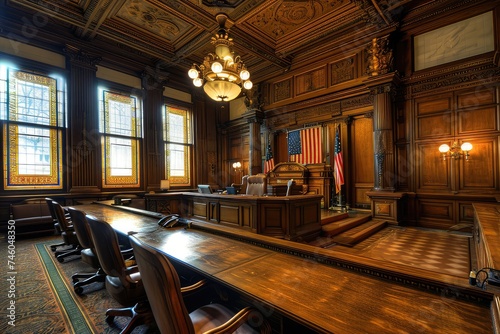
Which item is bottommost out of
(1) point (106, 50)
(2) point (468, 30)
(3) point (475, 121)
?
(3) point (475, 121)

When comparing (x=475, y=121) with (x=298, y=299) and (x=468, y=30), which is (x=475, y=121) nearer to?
(x=468, y=30)

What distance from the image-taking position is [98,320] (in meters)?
2.15

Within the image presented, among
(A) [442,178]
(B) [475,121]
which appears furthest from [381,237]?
(B) [475,121]

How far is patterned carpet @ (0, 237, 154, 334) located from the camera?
203 cm

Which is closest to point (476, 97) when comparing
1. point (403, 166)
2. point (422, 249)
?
point (403, 166)

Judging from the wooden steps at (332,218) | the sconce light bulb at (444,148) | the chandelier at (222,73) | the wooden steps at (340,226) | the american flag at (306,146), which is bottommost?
the wooden steps at (340,226)

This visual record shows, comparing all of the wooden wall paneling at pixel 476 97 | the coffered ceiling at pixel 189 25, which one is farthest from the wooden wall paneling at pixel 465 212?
the coffered ceiling at pixel 189 25

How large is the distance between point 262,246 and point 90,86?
25.0 feet

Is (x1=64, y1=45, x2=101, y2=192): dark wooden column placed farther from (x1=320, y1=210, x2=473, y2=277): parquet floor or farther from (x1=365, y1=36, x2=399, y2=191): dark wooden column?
(x1=365, y1=36, x2=399, y2=191): dark wooden column

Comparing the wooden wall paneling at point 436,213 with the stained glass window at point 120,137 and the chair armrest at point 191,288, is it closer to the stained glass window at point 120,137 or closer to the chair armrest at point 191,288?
the chair armrest at point 191,288

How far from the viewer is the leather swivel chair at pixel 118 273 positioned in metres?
1.61

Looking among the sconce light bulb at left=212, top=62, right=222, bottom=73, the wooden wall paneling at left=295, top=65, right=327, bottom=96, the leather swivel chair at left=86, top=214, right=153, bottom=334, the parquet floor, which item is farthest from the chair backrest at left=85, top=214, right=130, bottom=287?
the wooden wall paneling at left=295, top=65, right=327, bottom=96

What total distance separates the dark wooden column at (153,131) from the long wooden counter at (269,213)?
362 cm

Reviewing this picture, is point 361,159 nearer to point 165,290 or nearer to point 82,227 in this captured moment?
point 82,227
